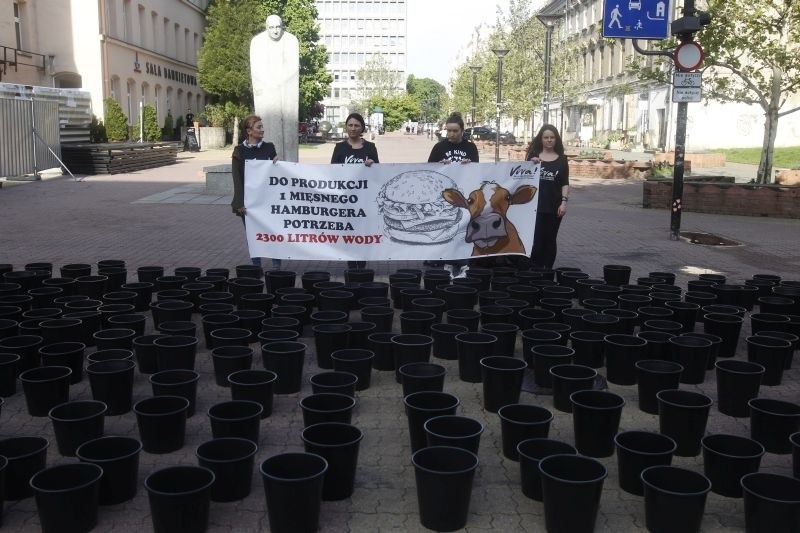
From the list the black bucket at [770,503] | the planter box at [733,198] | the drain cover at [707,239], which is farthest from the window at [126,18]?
the black bucket at [770,503]

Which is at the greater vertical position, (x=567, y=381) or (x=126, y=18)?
(x=126, y=18)

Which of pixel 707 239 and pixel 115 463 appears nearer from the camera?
pixel 115 463

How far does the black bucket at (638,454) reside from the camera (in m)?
3.86

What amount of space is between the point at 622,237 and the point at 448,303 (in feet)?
21.6

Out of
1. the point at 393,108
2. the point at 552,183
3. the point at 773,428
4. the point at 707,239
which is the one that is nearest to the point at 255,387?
the point at 773,428

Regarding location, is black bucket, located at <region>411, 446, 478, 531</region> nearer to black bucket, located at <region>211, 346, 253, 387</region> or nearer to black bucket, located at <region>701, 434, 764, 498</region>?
black bucket, located at <region>701, 434, 764, 498</region>

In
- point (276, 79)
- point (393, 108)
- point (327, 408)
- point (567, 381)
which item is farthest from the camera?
point (393, 108)

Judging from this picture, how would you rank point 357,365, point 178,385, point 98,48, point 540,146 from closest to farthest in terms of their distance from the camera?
point 178,385, point 357,365, point 540,146, point 98,48

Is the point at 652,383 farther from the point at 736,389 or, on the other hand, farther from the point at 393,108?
the point at 393,108

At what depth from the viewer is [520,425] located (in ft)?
14.0

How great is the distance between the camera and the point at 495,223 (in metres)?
8.87

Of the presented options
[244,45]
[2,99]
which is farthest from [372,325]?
[244,45]

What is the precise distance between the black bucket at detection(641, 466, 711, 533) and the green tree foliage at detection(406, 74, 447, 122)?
351 feet

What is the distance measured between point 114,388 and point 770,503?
370 centimetres
